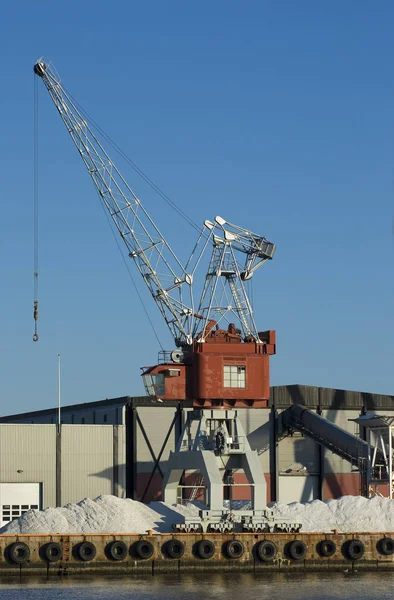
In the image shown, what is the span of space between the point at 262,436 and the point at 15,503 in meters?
17.2

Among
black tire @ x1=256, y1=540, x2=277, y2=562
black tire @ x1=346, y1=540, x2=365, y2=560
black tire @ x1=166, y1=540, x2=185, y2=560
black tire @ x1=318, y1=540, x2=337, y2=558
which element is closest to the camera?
black tire @ x1=166, y1=540, x2=185, y2=560

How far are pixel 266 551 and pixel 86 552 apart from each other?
9.33 metres

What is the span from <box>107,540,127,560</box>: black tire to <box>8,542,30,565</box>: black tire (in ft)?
13.3

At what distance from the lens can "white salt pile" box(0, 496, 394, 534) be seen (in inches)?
2576

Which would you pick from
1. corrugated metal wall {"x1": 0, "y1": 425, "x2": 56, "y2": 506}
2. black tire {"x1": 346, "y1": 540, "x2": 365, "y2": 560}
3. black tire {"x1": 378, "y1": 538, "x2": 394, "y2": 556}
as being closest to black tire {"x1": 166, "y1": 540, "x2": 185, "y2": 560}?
black tire {"x1": 346, "y1": 540, "x2": 365, "y2": 560}

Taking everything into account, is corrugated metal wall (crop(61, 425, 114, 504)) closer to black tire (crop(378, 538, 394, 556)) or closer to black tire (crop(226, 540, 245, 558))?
black tire (crop(226, 540, 245, 558))

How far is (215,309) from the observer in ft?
251

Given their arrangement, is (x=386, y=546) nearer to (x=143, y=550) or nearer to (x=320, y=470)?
(x=143, y=550)

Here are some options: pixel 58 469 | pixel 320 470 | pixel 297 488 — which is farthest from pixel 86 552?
pixel 320 470

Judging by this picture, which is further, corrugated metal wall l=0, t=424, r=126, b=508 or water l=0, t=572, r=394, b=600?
corrugated metal wall l=0, t=424, r=126, b=508

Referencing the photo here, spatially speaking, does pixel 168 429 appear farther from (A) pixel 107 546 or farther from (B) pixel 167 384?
(A) pixel 107 546

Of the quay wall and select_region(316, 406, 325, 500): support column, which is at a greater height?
select_region(316, 406, 325, 500): support column

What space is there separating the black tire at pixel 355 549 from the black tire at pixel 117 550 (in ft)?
38.6

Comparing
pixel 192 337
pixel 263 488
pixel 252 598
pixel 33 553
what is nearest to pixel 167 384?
pixel 192 337
